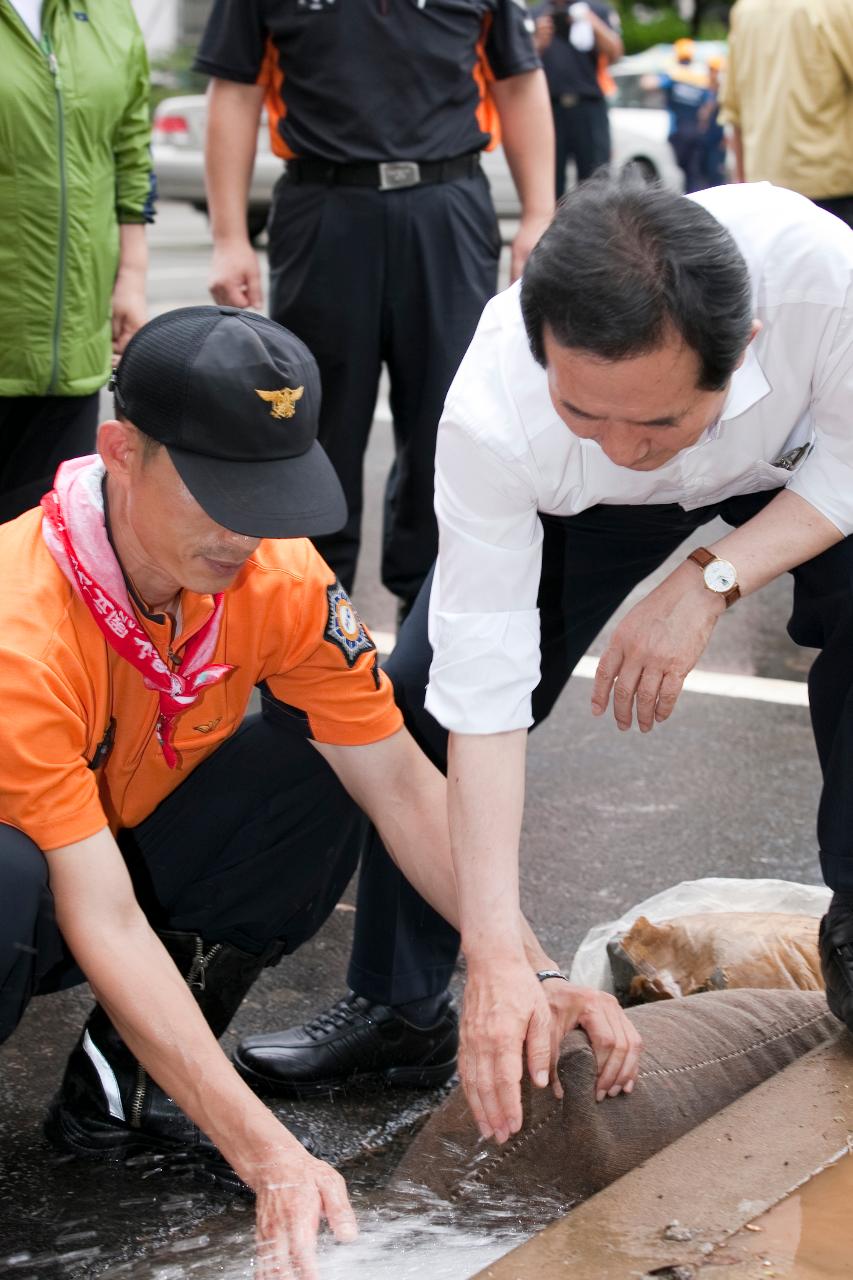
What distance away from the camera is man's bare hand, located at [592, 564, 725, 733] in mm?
2311

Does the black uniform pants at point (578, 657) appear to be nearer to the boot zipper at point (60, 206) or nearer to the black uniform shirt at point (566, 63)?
the boot zipper at point (60, 206)

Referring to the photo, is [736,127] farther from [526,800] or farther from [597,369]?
[597,369]

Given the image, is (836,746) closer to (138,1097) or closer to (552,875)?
(552,875)

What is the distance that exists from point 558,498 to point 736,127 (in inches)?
143

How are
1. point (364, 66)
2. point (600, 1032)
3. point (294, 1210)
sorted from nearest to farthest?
point (294, 1210), point (600, 1032), point (364, 66)

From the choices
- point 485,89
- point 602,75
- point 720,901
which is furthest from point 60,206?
point 602,75

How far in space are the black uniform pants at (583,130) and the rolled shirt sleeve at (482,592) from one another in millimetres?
8014

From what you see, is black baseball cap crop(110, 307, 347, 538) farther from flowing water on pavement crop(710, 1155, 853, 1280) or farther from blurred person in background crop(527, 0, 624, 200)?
blurred person in background crop(527, 0, 624, 200)

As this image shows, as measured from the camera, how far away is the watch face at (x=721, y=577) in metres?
2.33

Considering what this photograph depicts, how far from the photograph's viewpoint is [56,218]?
333cm

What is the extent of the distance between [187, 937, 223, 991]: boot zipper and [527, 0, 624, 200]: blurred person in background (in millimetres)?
7910

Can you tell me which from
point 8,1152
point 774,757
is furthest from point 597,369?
point 774,757

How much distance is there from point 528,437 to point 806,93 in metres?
3.33

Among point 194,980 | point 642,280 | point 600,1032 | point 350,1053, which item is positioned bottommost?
point 350,1053
